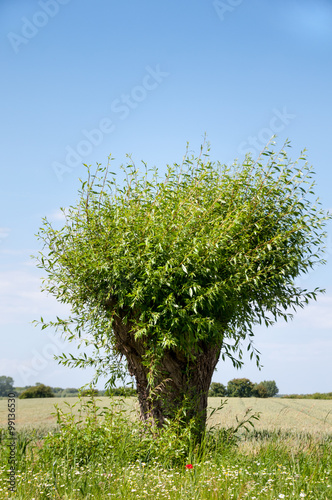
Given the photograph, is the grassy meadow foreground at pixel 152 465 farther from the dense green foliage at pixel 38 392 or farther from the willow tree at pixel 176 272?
the dense green foliage at pixel 38 392

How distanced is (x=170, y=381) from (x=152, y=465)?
1.38m

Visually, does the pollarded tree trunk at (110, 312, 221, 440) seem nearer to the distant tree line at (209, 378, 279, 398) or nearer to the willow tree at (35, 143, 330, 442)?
the willow tree at (35, 143, 330, 442)

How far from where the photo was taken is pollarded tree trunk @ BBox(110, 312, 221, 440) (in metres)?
7.16

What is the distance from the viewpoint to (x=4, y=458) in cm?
633

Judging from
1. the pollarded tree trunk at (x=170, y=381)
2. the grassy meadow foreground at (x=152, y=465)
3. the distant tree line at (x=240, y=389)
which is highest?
the pollarded tree trunk at (x=170, y=381)

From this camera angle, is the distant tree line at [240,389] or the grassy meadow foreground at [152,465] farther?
the distant tree line at [240,389]

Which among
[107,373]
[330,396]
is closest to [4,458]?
[107,373]

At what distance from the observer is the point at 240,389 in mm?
21453

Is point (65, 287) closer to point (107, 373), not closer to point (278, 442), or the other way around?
point (107, 373)

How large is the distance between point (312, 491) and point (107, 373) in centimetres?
419

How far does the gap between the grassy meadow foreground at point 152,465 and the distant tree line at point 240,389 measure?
12.2 metres

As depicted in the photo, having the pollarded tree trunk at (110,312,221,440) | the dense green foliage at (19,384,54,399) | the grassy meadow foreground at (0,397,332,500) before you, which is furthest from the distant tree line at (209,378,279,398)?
the grassy meadow foreground at (0,397,332,500)

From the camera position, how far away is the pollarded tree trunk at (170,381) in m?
7.16

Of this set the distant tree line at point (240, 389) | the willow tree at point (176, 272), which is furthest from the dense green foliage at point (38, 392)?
the willow tree at point (176, 272)
